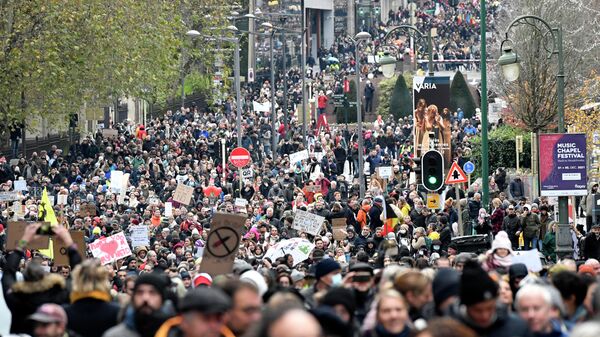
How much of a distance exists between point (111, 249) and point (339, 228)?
20.1 ft

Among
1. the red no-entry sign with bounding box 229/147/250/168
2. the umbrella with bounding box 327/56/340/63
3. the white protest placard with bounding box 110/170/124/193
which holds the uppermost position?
the umbrella with bounding box 327/56/340/63

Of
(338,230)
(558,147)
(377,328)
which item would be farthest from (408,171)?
(377,328)

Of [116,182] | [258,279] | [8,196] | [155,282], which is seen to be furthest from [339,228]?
[155,282]

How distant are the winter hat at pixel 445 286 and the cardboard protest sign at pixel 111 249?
1416 centimetres

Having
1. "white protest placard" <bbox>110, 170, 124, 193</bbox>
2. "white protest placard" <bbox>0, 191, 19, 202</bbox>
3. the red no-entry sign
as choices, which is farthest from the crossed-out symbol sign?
the red no-entry sign

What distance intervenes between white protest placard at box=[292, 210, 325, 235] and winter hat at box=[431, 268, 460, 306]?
1819 cm

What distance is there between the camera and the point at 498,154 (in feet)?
175

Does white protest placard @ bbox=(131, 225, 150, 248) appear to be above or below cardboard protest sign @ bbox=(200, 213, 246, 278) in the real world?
below

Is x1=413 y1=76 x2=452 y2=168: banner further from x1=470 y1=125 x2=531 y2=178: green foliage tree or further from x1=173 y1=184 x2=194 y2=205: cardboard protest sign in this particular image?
x1=470 y1=125 x2=531 y2=178: green foliage tree

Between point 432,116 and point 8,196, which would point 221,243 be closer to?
point 432,116

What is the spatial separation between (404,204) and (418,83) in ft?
7.12

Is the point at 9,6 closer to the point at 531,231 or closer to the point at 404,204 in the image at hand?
the point at 404,204

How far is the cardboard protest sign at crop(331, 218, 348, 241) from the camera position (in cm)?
3103

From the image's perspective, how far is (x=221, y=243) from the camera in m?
18.3
